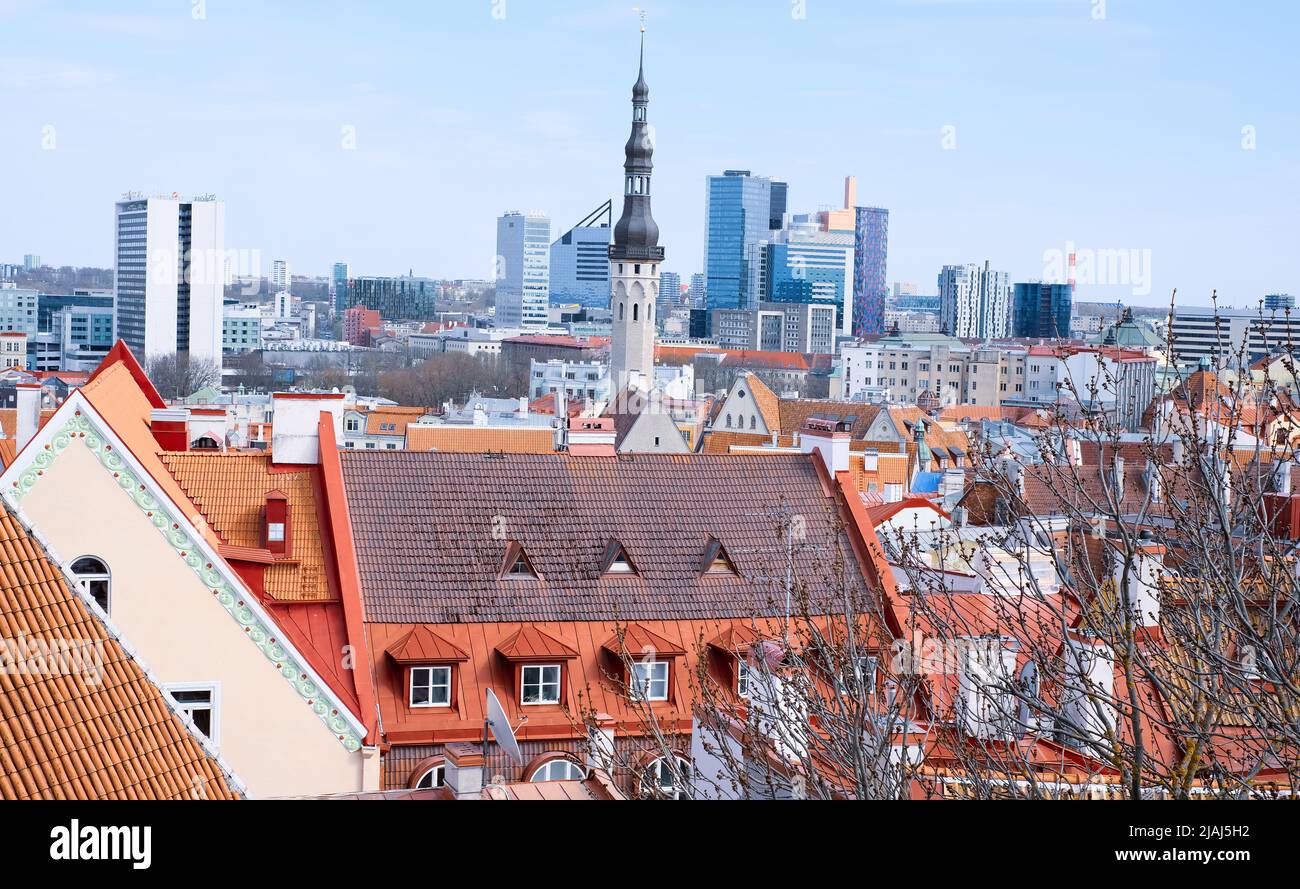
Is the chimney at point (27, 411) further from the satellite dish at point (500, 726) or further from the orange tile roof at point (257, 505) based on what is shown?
the satellite dish at point (500, 726)

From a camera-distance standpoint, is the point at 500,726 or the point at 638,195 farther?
the point at 638,195

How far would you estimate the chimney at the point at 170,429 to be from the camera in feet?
53.3

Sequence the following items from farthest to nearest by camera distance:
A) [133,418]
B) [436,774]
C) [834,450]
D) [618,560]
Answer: [834,450] → [618,560] → [133,418] → [436,774]

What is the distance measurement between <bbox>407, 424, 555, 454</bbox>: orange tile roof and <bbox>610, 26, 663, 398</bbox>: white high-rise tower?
36568mm

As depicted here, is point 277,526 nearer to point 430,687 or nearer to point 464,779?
point 430,687

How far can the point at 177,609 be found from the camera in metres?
12.2

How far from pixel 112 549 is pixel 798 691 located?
19.2ft

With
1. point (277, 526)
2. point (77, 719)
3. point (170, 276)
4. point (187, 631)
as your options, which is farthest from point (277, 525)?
point (170, 276)

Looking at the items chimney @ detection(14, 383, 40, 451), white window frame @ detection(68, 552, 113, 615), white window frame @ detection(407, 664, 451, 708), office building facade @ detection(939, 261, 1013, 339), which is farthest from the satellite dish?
office building facade @ detection(939, 261, 1013, 339)

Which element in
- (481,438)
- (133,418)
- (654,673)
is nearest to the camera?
(654,673)

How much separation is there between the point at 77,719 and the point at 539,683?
26.8ft

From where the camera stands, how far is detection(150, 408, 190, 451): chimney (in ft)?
53.3

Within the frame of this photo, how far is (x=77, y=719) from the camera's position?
629 cm
